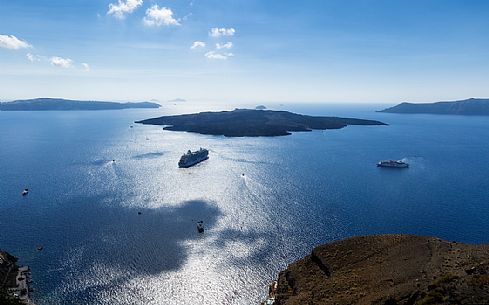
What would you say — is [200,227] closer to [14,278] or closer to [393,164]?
[14,278]

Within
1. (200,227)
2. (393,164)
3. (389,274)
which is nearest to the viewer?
(389,274)

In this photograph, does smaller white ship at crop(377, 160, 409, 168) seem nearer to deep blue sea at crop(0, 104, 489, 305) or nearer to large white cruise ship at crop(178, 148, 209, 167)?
deep blue sea at crop(0, 104, 489, 305)

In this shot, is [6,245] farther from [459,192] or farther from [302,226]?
[459,192]

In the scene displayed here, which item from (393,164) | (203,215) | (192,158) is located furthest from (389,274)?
(192,158)

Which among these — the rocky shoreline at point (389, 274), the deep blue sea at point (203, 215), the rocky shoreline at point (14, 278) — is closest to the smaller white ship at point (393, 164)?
the deep blue sea at point (203, 215)

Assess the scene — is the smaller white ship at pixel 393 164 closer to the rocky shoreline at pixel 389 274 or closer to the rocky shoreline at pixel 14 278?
the rocky shoreline at pixel 389 274

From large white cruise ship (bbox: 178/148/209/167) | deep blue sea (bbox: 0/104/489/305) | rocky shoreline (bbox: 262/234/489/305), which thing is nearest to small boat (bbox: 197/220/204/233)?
deep blue sea (bbox: 0/104/489/305)

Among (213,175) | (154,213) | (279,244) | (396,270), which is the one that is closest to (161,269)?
(279,244)
